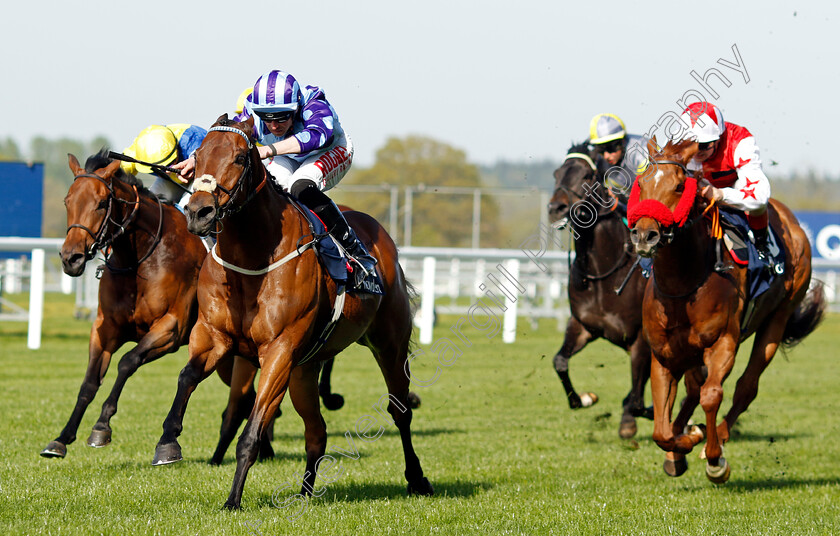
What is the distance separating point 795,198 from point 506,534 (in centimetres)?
4853

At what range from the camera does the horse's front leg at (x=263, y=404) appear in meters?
4.64

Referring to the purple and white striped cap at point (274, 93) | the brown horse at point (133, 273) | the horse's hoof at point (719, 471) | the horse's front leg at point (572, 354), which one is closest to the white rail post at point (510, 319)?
the horse's front leg at point (572, 354)

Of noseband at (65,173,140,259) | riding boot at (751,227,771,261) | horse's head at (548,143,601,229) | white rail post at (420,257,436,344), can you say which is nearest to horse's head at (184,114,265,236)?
noseband at (65,173,140,259)

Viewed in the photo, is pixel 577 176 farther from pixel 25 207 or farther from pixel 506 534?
pixel 25 207

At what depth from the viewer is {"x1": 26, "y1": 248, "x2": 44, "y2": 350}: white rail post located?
1345 centimetres

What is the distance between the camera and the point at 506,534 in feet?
15.2

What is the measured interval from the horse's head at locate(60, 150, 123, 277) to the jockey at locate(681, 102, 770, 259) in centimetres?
343

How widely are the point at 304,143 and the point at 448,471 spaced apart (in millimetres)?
2563

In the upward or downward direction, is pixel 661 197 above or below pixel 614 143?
below

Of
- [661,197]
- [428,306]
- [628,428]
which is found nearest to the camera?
[661,197]

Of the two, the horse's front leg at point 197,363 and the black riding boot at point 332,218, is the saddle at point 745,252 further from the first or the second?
the horse's front leg at point 197,363

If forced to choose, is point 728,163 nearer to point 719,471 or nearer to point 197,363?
point 719,471

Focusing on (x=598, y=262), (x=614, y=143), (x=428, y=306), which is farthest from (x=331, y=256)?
(x=428, y=306)

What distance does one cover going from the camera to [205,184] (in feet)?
14.5
